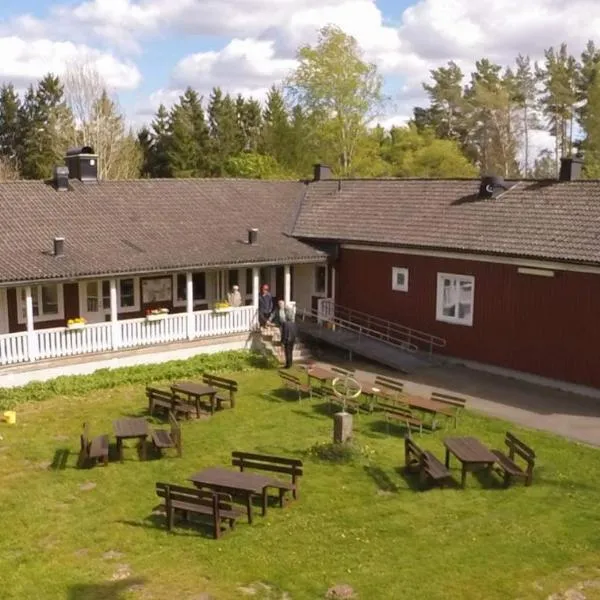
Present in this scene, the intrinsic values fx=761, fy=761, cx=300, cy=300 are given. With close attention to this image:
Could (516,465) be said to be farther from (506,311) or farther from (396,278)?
(396,278)

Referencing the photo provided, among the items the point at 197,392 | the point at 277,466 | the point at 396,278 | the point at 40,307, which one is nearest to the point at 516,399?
the point at 396,278

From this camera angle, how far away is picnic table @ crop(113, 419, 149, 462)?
48.0ft

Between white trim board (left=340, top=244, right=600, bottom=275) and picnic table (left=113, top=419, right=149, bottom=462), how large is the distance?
11113mm

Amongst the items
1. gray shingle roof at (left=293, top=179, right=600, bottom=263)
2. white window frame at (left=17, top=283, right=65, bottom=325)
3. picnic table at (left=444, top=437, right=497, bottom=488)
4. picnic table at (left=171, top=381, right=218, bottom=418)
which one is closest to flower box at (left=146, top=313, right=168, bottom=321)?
white window frame at (left=17, top=283, right=65, bottom=325)

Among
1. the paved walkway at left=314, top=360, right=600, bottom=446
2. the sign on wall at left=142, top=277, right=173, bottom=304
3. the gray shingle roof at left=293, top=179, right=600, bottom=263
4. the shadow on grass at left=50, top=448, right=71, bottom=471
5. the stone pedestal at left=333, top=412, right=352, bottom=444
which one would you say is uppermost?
the gray shingle roof at left=293, top=179, right=600, bottom=263

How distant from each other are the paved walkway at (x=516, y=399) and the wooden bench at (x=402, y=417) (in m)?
2.42

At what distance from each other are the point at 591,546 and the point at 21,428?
11979 millimetres

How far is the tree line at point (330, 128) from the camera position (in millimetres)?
54250

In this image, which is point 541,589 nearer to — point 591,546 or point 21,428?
point 591,546

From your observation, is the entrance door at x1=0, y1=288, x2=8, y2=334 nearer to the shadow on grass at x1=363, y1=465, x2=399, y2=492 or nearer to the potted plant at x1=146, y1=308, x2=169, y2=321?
the potted plant at x1=146, y1=308, x2=169, y2=321

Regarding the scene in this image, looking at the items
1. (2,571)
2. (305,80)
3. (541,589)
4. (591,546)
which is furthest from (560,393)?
(305,80)

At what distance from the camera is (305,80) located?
54250 mm

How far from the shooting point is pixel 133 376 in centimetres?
2077

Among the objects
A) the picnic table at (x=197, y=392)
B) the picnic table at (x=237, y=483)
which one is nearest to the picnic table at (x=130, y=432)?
the picnic table at (x=197, y=392)
